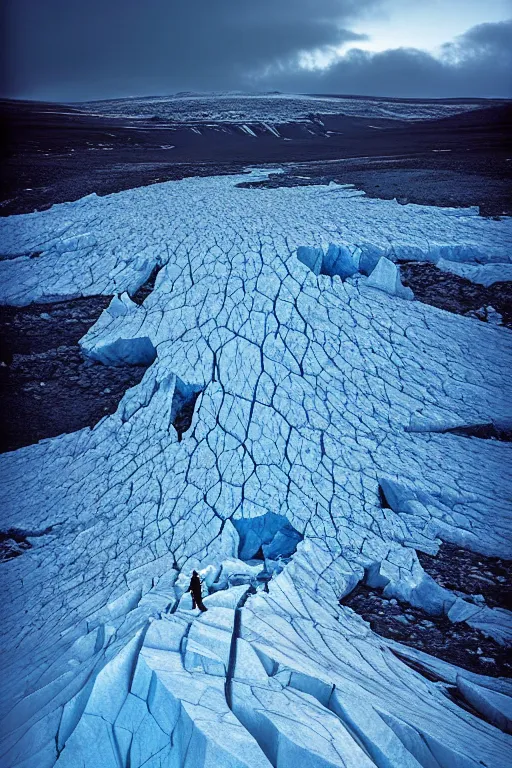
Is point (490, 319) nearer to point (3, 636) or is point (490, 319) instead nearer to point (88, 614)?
point (88, 614)

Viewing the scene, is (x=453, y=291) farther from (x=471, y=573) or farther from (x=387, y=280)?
(x=471, y=573)

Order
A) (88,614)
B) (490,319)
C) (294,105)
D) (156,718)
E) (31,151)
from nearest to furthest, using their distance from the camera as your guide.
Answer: (156,718), (88,614), (490,319), (31,151), (294,105)

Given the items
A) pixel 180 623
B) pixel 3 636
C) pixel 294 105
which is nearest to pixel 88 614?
pixel 3 636

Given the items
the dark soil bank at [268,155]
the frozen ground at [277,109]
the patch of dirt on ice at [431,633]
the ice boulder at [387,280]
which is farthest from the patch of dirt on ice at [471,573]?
the frozen ground at [277,109]

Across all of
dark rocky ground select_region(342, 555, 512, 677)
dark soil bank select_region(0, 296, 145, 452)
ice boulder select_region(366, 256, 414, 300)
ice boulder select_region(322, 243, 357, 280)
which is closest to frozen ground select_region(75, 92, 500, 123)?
dark soil bank select_region(0, 296, 145, 452)

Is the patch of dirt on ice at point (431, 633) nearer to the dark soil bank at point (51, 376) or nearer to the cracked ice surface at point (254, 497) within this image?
the cracked ice surface at point (254, 497)

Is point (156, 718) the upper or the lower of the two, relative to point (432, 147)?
lower

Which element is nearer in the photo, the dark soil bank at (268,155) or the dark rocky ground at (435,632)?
the dark rocky ground at (435,632)
